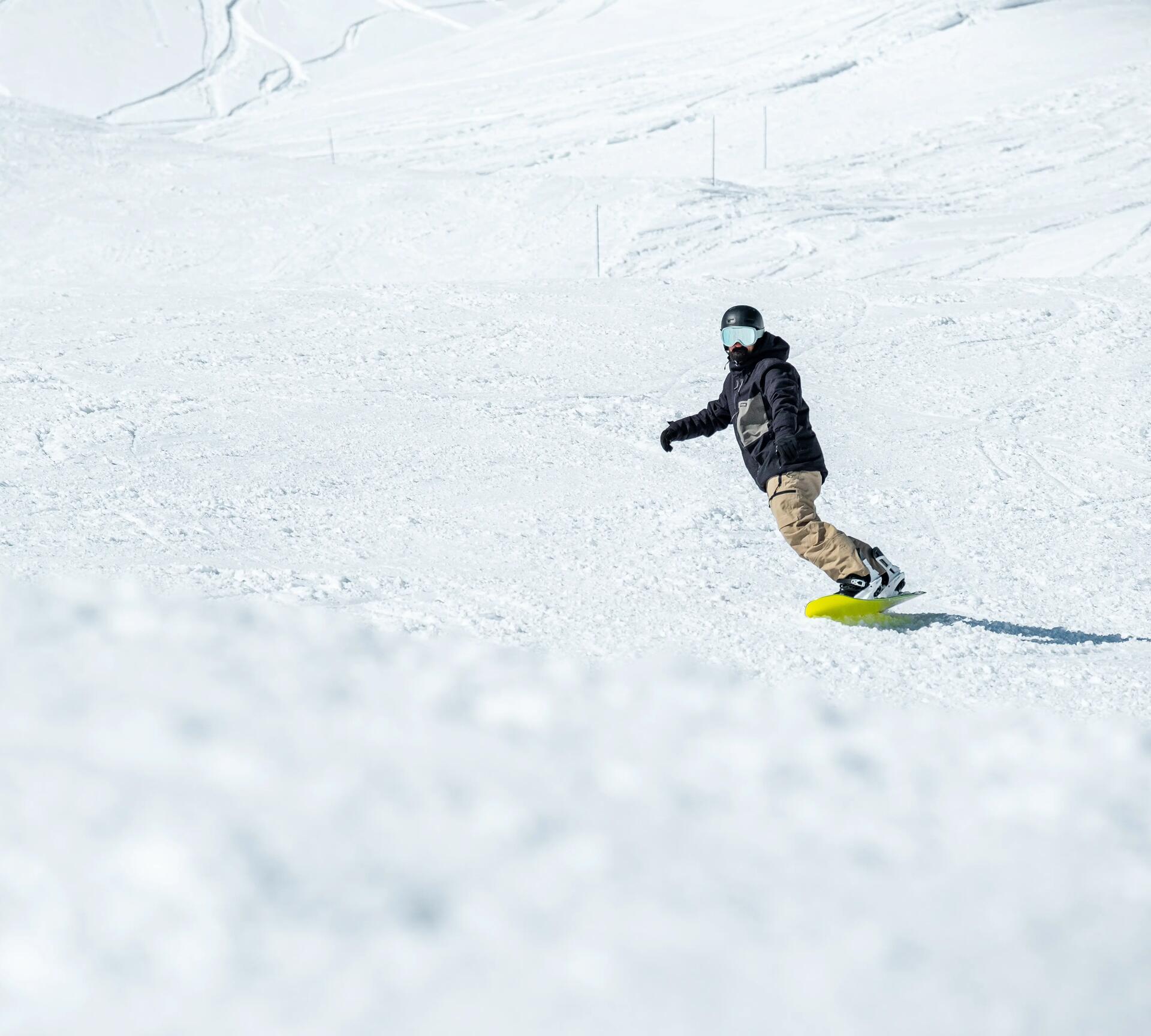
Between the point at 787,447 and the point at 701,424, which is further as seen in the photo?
the point at 701,424

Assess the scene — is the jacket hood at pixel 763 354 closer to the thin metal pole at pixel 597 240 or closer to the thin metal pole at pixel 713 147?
the thin metal pole at pixel 597 240

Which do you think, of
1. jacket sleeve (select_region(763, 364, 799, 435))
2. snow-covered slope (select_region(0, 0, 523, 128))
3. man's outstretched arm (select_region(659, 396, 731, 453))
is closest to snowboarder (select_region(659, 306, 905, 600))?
jacket sleeve (select_region(763, 364, 799, 435))

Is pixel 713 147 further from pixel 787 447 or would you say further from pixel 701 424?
pixel 787 447

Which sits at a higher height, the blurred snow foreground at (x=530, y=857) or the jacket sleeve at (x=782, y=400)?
the jacket sleeve at (x=782, y=400)

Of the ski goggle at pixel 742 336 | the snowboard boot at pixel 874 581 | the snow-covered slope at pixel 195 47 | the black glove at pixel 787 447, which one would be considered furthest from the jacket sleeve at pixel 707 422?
the snow-covered slope at pixel 195 47

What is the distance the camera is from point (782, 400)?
4859 millimetres

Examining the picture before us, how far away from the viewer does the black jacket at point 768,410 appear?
4.87 m

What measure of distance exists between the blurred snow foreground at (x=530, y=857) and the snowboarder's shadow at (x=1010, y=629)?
0.95m

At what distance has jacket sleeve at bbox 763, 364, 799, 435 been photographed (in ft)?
15.9

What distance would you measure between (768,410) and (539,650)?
1.32 metres

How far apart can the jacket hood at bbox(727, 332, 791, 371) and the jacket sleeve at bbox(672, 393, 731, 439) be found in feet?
0.72

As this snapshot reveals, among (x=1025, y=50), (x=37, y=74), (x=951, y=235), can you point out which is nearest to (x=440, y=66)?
(x=37, y=74)

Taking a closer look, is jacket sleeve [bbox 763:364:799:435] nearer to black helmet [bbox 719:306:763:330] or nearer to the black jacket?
the black jacket

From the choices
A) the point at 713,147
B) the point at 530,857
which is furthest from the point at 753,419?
the point at 713,147
